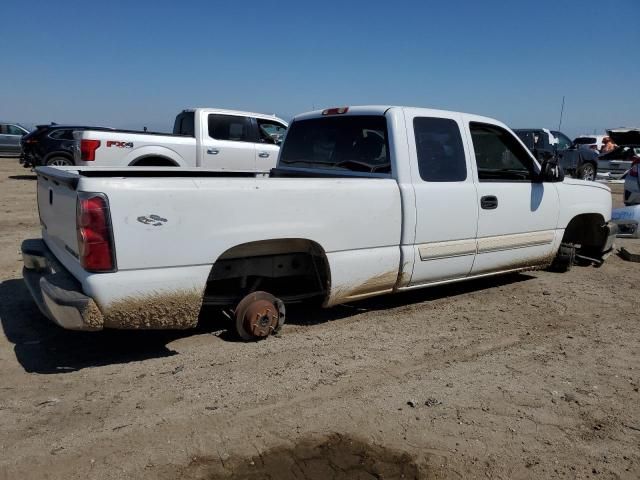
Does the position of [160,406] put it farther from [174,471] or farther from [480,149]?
[480,149]

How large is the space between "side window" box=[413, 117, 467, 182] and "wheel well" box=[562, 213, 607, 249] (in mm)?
2247

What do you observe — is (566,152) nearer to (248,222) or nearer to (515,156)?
(515,156)

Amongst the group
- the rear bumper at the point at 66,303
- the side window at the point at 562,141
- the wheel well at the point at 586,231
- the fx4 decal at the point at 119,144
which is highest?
the side window at the point at 562,141

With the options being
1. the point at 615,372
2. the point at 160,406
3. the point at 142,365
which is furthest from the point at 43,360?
the point at 615,372

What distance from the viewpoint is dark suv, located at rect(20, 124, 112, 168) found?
1608 centimetres

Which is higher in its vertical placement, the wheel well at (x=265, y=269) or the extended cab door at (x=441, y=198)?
the extended cab door at (x=441, y=198)

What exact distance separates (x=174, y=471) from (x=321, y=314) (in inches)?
103

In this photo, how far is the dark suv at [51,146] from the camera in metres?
16.1

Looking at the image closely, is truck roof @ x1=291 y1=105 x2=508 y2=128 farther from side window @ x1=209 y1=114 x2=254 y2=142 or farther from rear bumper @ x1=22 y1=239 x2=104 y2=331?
side window @ x1=209 y1=114 x2=254 y2=142

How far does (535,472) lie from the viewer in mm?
2908

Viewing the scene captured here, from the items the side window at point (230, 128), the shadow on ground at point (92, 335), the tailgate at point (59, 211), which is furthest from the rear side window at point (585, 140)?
the tailgate at point (59, 211)

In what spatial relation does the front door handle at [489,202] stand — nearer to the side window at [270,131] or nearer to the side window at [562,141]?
the side window at [270,131]

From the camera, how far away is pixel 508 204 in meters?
5.57

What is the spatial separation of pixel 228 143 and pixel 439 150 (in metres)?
7.41
